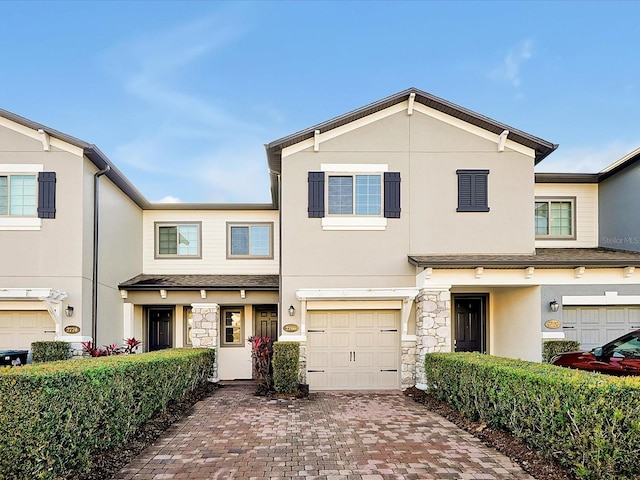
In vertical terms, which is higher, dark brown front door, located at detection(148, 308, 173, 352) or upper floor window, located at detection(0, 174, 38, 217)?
upper floor window, located at detection(0, 174, 38, 217)

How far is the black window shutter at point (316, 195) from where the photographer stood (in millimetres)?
12289

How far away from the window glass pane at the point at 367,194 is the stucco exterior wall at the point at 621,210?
22.2 feet

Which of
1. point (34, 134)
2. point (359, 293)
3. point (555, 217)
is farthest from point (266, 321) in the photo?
point (555, 217)

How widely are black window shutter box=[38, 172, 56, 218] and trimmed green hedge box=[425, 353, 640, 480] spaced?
31.4 ft

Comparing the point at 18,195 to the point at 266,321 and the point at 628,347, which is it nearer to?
the point at 266,321

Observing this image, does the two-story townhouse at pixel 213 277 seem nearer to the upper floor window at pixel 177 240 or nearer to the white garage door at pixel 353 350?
the upper floor window at pixel 177 240

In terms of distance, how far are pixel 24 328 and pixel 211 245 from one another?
544 centimetres

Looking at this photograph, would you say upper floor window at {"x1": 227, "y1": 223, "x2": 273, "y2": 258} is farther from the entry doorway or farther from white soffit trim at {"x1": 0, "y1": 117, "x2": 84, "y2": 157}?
the entry doorway

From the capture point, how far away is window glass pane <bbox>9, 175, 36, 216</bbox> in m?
11.8

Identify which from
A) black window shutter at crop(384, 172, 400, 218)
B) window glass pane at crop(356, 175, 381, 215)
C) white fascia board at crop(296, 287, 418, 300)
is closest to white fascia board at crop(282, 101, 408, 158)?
window glass pane at crop(356, 175, 381, 215)

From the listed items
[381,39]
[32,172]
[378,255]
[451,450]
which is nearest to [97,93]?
[32,172]

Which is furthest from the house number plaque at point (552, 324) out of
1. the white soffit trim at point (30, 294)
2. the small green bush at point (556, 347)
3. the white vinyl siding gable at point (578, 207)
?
the white soffit trim at point (30, 294)

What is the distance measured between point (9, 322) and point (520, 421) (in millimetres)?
11492

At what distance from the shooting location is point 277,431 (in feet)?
27.4
